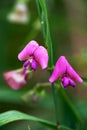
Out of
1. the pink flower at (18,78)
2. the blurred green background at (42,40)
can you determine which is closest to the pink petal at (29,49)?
the pink flower at (18,78)

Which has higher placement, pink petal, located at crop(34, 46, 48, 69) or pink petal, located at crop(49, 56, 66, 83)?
pink petal, located at crop(34, 46, 48, 69)

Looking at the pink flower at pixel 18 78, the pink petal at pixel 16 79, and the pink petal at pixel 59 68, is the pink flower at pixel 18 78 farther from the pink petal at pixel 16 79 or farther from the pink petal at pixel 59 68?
the pink petal at pixel 59 68

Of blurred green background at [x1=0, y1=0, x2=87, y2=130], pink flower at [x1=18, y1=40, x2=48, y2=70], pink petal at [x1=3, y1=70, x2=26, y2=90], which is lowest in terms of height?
blurred green background at [x1=0, y1=0, x2=87, y2=130]

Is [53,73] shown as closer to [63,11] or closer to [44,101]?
[44,101]

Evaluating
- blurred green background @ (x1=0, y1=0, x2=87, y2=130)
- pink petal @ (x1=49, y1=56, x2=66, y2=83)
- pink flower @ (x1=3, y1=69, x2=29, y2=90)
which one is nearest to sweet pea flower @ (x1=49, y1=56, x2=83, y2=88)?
pink petal @ (x1=49, y1=56, x2=66, y2=83)

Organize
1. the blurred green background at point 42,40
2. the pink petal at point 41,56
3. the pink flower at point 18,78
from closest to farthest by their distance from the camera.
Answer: the pink petal at point 41,56
the pink flower at point 18,78
the blurred green background at point 42,40

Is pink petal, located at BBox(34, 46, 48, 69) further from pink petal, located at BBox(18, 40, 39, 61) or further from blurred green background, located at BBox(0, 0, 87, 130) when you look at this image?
blurred green background, located at BBox(0, 0, 87, 130)
